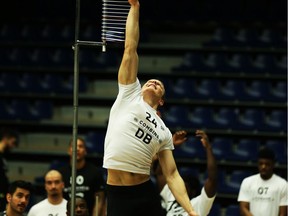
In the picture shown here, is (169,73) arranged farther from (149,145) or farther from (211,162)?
(149,145)

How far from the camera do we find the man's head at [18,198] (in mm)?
7656

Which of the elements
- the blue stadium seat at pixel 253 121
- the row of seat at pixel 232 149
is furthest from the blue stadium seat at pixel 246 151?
the blue stadium seat at pixel 253 121

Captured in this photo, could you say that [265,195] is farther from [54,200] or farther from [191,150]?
[191,150]

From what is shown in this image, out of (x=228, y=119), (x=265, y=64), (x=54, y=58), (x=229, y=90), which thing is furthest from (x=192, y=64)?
(x=54, y=58)

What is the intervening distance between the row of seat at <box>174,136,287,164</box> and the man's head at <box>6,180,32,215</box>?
619 centimetres

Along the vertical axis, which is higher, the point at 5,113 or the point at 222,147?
the point at 5,113

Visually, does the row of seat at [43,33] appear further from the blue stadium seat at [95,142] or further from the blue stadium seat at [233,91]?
the blue stadium seat at [233,91]

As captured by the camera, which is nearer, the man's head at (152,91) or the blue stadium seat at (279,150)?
the man's head at (152,91)

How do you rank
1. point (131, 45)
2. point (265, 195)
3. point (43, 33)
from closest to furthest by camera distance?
point (131, 45) → point (265, 195) → point (43, 33)

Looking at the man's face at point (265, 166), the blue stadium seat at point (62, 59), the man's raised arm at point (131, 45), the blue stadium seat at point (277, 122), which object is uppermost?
the blue stadium seat at point (62, 59)

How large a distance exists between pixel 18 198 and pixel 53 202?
0.93m

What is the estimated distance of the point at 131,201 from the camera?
610cm

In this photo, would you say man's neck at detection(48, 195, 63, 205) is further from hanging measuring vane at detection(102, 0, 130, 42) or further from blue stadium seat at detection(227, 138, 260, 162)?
blue stadium seat at detection(227, 138, 260, 162)

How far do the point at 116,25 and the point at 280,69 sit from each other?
30.5 ft
